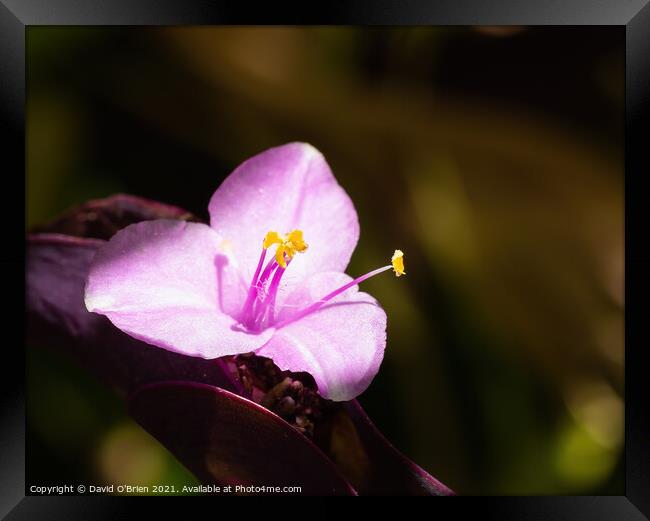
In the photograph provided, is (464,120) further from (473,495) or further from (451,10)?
(473,495)

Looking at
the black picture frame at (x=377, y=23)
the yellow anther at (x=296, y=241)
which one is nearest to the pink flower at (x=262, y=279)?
the yellow anther at (x=296, y=241)

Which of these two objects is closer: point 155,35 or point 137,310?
point 137,310

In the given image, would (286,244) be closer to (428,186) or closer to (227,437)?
(227,437)

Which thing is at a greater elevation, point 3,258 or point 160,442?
point 3,258

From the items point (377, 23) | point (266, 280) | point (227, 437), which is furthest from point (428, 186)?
point (227, 437)

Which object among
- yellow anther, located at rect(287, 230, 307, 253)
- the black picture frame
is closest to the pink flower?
yellow anther, located at rect(287, 230, 307, 253)

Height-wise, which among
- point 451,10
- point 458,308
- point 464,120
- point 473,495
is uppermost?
point 451,10

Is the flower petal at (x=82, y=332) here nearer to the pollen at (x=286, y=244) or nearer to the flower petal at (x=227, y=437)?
the flower petal at (x=227, y=437)

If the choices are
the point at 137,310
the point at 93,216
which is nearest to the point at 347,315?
the point at 137,310
